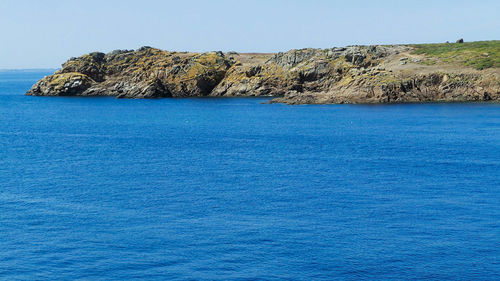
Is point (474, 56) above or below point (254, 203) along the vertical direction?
above

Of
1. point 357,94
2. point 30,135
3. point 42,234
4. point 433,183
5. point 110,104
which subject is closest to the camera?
point 42,234

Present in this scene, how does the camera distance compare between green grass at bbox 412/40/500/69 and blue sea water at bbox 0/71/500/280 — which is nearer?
blue sea water at bbox 0/71/500/280

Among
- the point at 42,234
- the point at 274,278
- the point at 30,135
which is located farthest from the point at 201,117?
the point at 274,278

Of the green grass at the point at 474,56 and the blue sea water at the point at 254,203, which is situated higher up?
the green grass at the point at 474,56

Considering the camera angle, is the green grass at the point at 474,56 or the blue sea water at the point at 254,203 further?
the green grass at the point at 474,56

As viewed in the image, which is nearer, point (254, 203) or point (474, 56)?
point (254, 203)

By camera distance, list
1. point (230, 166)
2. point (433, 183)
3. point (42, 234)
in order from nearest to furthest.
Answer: point (42, 234)
point (433, 183)
point (230, 166)

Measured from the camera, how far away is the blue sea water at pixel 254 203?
4694 centimetres

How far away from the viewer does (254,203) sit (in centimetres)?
6400

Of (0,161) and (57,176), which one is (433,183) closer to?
(57,176)

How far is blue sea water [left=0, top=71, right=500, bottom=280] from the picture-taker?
4694cm

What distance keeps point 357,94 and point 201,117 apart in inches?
1990

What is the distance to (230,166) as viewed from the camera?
85.1 m

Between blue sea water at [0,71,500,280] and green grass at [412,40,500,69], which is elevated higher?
green grass at [412,40,500,69]
